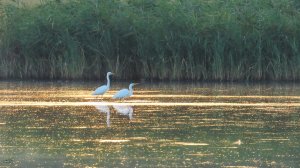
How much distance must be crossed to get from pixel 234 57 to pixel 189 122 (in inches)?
465

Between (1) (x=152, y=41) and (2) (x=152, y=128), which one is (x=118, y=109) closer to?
(2) (x=152, y=128)

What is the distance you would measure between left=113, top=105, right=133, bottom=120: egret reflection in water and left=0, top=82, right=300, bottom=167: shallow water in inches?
1.0

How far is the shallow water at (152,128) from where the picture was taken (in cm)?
1230

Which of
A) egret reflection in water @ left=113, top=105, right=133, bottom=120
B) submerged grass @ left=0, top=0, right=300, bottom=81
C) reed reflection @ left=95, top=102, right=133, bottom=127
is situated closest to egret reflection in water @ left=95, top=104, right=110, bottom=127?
reed reflection @ left=95, top=102, right=133, bottom=127

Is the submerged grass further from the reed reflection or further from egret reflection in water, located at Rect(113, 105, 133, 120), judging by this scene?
egret reflection in water, located at Rect(113, 105, 133, 120)

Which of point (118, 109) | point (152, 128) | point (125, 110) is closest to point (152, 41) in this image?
point (118, 109)

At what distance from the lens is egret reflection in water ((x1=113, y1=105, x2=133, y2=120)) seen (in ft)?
60.8

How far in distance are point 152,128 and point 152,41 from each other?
13429 millimetres

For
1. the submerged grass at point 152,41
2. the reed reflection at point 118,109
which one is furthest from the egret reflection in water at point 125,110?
the submerged grass at point 152,41

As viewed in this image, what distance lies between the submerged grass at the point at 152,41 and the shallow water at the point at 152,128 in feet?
10.4

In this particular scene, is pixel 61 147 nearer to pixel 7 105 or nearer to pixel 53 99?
pixel 7 105

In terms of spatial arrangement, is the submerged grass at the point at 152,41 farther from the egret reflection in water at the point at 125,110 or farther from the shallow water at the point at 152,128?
the egret reflection in water at the point at 125,110

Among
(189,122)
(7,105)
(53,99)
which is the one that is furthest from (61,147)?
(53,99)

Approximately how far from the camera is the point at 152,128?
15.7 metres
